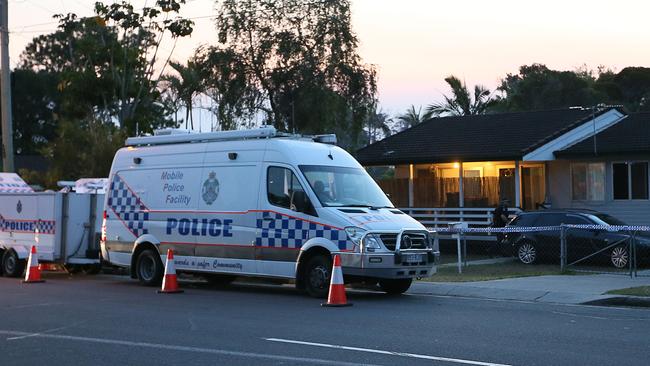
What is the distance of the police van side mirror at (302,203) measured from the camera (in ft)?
49.6

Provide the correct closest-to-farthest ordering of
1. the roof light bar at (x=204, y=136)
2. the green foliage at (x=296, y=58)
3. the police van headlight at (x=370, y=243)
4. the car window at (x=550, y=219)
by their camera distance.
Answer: the police van headlight at (x=370, y=243), the roof light bar at (x=204, y=136), the car window at (x=550, y=219), the green foliage at (x=296, y=58)

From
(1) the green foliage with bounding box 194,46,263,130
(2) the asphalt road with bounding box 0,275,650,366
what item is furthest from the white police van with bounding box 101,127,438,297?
(1) the green foliage with bounding box 194,46,263,130

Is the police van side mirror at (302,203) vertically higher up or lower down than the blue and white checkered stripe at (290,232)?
higher up

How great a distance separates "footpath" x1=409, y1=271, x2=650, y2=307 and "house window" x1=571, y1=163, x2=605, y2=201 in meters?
8.44

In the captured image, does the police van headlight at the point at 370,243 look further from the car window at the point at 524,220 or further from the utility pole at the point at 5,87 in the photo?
the utility pole at the point at 5,87

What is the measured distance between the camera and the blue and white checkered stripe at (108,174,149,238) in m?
18.0

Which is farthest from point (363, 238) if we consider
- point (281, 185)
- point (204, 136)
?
point (204, 136)

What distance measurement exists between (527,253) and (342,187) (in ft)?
26.9

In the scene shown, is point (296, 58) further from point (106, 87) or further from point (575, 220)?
point (575, 220)

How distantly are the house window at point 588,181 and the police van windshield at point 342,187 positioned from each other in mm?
12667

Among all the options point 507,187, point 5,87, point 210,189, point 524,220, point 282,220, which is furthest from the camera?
point 507,187

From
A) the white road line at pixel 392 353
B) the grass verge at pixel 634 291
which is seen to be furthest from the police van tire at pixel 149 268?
the grass verge at pixel 634 291

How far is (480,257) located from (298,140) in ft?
35.2

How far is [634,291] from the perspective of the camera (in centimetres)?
1498
